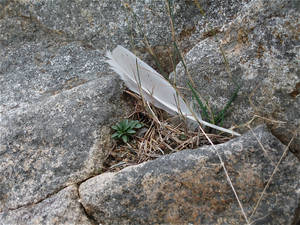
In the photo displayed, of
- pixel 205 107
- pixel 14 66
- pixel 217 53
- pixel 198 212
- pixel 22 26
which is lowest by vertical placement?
pixel 198 212

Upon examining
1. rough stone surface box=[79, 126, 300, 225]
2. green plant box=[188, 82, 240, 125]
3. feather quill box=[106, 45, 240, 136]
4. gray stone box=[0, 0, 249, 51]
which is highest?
gray stone box=[0, 0, 249, 51]

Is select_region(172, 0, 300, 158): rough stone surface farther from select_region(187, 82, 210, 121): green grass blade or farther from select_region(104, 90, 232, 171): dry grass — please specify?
select_region(104, 90, 232, 171): dry grass

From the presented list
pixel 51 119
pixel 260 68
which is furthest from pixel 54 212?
pixel 260 68

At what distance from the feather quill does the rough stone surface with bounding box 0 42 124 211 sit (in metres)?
0.07

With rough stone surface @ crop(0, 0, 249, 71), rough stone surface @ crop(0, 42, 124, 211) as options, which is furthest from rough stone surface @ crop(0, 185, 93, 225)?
rough stone surface @ crop(0, 0, 249, 71)

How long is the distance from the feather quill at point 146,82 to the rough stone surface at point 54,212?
1.63 feet

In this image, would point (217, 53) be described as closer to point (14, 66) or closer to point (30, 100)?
point (30, 100)

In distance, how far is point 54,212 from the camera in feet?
4.51

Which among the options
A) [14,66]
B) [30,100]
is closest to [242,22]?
[30,100]

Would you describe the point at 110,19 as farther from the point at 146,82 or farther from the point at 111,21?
the point at 146,82

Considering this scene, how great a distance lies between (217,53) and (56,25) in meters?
0.85

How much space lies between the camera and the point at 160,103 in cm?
160

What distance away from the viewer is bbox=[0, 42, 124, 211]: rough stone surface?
4.88 feet

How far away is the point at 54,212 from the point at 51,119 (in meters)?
0.41
